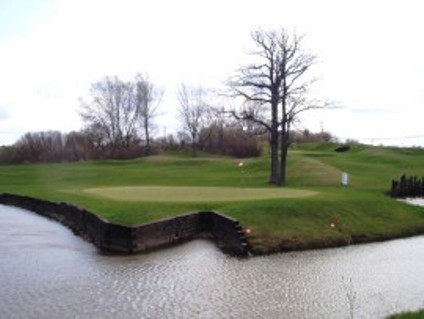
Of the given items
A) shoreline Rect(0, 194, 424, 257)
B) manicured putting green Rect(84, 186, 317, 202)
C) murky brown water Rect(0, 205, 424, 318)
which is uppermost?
manicured putting green Rect(84, 186, 317, 202)

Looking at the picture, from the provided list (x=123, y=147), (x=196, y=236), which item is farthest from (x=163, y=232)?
(x=123, y=147)

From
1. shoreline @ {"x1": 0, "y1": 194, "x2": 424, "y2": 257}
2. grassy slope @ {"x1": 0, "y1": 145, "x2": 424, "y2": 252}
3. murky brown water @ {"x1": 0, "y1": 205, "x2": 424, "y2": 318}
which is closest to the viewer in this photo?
murky brown water @ {"x1": 0, "y1": 205, "x2": 424, "y2": 318}

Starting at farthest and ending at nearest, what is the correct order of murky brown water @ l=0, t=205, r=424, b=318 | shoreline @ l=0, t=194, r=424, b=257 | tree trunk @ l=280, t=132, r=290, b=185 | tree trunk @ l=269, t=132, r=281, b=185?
1. tree trunk @ l=269, t=132, r=281, b=185
2. tree trunk @ l=280, t=132, r=290, b=185
3. shoreline @ l=0, t=194, r=424, b=257
4. murky brown water @ l=0, t=205, r=424, b=318

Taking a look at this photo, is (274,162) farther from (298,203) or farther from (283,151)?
(298,203)

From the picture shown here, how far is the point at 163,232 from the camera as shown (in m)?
25.4

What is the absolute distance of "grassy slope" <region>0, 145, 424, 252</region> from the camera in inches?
1034

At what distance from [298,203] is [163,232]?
6919 millimetres

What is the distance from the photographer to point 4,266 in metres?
22.0

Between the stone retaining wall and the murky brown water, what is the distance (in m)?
0.77

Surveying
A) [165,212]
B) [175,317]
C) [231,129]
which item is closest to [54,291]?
[175,317]

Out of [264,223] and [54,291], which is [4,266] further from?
[264,223]

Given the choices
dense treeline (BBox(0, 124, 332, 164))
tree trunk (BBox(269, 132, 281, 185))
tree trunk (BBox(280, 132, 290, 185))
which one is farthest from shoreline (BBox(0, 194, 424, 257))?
dense treeline (BBox(0, 124, 332, 164))

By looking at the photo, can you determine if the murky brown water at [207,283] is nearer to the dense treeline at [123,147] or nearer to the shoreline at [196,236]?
the shoreline at [196,236]

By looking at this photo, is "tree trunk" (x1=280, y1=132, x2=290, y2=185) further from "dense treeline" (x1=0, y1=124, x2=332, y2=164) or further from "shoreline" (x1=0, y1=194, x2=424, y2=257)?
"dense treeline" (x1=0, y1=124, x2=332, y2=164)
